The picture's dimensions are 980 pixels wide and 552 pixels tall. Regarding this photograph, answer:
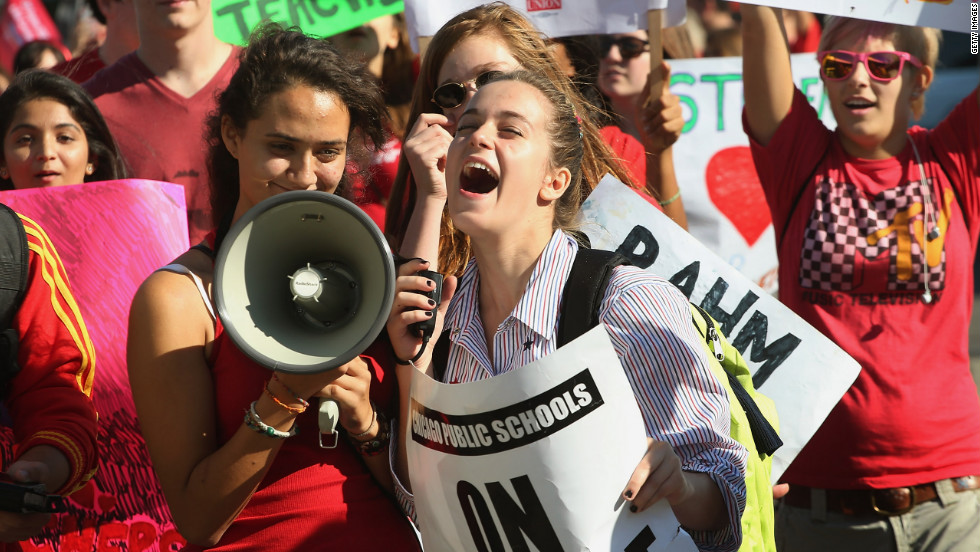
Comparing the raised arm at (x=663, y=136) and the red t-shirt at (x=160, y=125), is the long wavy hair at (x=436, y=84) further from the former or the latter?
the red t-shirt at (x=160, y=125)

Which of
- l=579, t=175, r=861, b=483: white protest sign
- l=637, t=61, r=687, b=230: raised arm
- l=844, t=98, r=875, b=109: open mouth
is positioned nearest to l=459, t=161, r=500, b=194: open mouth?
l=579, t=175, r=861, b=483: white protest sign

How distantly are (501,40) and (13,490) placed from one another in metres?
1.72

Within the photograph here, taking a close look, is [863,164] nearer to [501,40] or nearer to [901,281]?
[901,281]

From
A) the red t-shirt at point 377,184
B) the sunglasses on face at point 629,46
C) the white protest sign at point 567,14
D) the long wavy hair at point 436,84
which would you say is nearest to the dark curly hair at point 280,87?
the red t-shirt at point 377,184

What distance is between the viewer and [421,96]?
9.90 ft

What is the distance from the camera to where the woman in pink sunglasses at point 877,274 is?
3.40m

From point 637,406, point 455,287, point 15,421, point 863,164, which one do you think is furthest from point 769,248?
point 15,421

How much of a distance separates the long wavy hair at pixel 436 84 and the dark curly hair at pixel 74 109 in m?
1.06

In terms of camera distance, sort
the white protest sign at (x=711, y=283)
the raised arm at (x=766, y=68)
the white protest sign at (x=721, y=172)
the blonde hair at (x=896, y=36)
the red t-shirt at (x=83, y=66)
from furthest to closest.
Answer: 1. the white protest sign at (x=721, y=172)
2. the red t-shirt at (x=83, y=66)
3. the blonde hair at (x=896, y=36)
4. the raised arm at (x=766, y=68)
5. the white protest sign at (x=711, y=283)

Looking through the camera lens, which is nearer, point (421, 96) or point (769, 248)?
point (421, 96)

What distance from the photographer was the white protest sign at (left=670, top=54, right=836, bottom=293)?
5.11m

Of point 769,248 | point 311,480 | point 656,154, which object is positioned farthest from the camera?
point 769,248

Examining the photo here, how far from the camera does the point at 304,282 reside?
7.02 ft

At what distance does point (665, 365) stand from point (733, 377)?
399 millimetres
